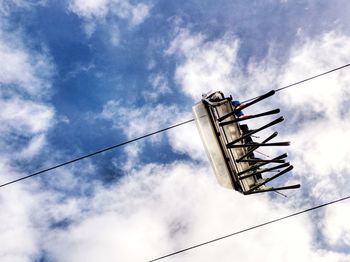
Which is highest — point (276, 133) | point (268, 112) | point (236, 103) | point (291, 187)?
point (236, 103)

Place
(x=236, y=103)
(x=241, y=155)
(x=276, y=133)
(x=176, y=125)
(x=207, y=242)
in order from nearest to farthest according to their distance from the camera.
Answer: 1. (x=207, y=242)
2. (x=176, y=125)
3. (x=276, y=133)
4. (x=241, y=155)
5. (x=236, y=103)

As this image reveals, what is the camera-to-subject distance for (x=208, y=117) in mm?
8156

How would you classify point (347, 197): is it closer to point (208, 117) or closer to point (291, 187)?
point (291, 187)

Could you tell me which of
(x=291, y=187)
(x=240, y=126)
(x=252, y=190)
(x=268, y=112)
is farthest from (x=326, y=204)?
Result: (x=240, y=126)

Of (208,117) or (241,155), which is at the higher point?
(208,117)

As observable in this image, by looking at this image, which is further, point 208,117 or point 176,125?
point 208,117

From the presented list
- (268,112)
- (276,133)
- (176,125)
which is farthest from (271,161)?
(176,125)

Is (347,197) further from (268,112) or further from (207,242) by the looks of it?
(207,242)

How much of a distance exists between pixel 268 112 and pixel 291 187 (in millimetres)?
2047

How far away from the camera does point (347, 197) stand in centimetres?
690

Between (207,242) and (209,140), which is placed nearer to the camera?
(207,242)

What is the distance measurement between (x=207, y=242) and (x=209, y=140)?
2585mm

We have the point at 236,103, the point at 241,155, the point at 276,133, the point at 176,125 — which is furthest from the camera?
the point at 236,103

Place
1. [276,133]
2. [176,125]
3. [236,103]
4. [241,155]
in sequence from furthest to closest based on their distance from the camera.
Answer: [236,103] < [241,155] < [276,133] < [176,125]
